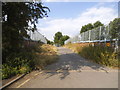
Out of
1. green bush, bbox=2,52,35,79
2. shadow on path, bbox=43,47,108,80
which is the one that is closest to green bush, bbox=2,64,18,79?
green bush, bbox=2,52,35,79

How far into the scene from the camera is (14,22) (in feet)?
21.6

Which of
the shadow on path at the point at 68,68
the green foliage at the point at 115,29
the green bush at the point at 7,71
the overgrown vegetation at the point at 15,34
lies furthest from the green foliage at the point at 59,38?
the green bush at the point at 7,71

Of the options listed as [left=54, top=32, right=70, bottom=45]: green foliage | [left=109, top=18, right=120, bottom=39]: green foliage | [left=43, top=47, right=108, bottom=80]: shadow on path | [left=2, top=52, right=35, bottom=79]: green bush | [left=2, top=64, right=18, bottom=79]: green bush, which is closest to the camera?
[left=2, top=64, right=18, bottom=79]: green bush

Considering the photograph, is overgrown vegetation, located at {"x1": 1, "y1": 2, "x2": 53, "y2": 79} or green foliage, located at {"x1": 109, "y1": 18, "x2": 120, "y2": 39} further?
→ green foliage, located at {"x1": 109, "y1": 18, "x2": 120, "y2": 39}

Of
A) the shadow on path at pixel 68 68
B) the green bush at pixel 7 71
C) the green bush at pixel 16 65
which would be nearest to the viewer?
the green bush at pixel 7 71

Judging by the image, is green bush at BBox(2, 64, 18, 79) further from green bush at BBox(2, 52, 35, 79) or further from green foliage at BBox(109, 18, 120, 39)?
green foliage at BBox(109, 18, 120, 39)

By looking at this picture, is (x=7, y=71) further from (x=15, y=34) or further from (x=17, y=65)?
(x=15, y=34)

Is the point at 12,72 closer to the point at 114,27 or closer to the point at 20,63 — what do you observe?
the point at 20,63

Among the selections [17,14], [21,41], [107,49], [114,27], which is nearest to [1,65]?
[21,41]

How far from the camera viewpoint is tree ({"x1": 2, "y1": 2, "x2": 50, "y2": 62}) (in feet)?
20.2

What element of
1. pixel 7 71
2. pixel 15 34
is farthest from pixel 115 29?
pixel 7 71

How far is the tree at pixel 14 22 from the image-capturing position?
615cm

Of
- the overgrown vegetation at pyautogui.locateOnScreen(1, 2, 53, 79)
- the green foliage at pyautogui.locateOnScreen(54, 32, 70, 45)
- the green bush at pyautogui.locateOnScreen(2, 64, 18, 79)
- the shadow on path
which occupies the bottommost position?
the shadow on path

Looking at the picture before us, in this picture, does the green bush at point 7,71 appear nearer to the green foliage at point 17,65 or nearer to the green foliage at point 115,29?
the green foliage at point 17,65
